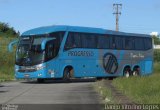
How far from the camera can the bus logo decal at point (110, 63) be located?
3828cm

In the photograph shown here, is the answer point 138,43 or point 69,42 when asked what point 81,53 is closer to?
point 69,42

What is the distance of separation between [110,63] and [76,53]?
4562mm

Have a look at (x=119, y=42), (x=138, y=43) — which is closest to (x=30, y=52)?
(x=119, y=42)

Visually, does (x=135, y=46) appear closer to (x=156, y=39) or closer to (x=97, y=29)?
(x=97, y=29)

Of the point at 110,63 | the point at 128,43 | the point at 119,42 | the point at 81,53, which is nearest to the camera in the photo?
the point at 81,53

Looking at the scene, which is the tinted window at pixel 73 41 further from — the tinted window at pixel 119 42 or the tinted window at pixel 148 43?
the tinted window at pixel 148 43

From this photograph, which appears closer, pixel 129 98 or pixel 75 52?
pixel 129 98

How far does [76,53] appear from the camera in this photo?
3506cm

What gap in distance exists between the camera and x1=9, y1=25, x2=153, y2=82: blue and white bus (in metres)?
33.1

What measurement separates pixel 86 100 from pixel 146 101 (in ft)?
13.9

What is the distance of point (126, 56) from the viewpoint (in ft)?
132

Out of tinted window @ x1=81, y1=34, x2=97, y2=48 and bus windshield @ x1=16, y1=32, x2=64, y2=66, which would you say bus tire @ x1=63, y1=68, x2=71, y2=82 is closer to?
bus windshield @ x1=16, y1=32, x2=64, y2=66

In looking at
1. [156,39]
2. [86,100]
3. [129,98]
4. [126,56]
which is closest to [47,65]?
[126,56]

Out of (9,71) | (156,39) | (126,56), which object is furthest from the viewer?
(156,39)
